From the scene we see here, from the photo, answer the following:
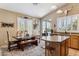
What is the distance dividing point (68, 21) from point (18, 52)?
1223 millimetres

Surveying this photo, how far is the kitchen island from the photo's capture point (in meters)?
2.06

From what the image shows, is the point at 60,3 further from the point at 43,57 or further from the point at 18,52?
the point at 18,52

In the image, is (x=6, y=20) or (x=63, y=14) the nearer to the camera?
(x=6, y=20)

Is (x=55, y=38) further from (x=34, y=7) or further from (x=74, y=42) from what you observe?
(x=34, y=7)

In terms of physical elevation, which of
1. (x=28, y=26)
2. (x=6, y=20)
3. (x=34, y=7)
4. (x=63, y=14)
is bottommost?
(x=28, y=26)

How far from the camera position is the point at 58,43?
6.71 feet

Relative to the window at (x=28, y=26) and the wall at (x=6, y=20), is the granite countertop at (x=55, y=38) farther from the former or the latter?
the wall at (x=6, y=20)

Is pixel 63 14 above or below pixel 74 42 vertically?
above

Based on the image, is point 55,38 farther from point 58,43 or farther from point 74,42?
point 74,42

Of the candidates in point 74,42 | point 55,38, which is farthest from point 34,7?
point 74,42

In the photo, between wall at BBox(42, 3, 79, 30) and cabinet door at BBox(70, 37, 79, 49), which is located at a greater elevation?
wall at BBox(42, 3, 79, 30)

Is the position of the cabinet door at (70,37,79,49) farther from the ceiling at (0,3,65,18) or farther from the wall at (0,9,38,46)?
the wall at (0,9,38,46)

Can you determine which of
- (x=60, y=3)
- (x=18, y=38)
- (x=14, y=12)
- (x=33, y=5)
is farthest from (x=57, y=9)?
(x=18, y=38)

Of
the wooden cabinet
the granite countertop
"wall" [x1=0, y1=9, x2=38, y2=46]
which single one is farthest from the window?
the wooden cabinet
